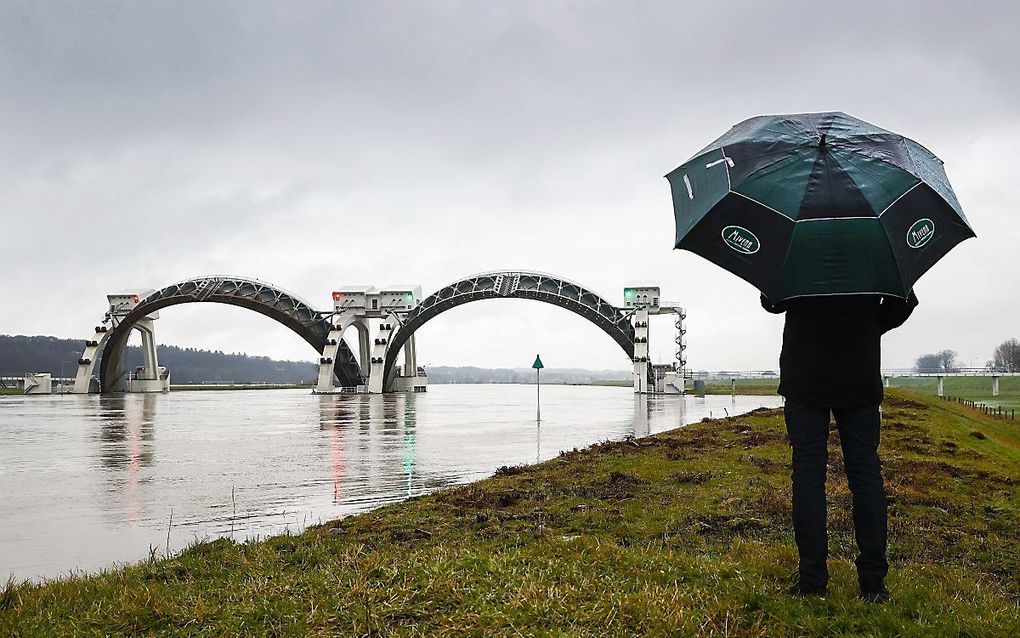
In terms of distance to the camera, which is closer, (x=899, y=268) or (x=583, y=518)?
(x=899, y=268)

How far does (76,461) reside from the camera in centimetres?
1491

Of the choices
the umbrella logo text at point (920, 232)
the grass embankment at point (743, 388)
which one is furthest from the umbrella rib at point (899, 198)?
the grass embankment at point (743, 388)

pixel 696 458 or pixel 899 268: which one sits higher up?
pixel 899 268

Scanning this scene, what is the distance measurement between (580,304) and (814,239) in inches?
2337

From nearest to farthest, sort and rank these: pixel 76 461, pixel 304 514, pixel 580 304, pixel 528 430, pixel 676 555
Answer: pixel 676 555, pixel 304 514, pixel 76 461, pixel 528 430, pixel 580 304

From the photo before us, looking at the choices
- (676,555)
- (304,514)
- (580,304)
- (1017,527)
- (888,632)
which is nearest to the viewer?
(888,632)

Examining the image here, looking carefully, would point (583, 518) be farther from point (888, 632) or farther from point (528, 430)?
point (528, 430)

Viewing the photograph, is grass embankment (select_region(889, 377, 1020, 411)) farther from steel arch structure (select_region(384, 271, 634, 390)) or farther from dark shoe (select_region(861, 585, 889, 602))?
dark shoe (select_region(861, 585, 889, 602))

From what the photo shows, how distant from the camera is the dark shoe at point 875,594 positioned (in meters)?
4.70

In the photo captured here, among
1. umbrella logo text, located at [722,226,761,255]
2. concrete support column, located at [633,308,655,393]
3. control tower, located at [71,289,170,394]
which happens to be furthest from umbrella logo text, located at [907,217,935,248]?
control tower, located at [71,289,170,394]

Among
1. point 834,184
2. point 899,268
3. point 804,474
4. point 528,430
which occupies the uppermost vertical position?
point 834,184

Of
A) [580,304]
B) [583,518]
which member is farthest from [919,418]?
[580,304]

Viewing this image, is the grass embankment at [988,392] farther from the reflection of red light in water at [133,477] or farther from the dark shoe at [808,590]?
the dark shoe at [808,590]

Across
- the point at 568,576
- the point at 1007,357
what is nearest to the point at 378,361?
the point at 568,576
